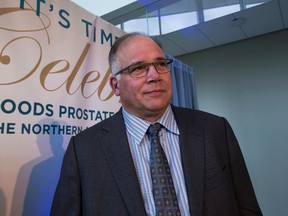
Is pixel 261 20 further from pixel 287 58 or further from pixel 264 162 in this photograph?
pixel 264 162

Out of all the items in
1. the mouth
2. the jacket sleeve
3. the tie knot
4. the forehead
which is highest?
the forehead

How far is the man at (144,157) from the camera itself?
29.5 inches

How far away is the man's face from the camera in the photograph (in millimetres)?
847

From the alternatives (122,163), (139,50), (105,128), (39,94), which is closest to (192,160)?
(122,163)

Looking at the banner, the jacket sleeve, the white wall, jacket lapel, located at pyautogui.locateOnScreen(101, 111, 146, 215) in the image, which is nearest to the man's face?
jacket lapel, located at pyautogui.locateOnScreen(101, 111, 146, 215)

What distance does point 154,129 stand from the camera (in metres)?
0.86

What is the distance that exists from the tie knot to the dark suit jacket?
0.29ft

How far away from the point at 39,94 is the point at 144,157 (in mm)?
632

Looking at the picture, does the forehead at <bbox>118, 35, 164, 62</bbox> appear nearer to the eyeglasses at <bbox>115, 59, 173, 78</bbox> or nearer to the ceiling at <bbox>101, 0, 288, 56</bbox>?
the eyeglasses at <bbox>115, 59, 173, 78</bbox>

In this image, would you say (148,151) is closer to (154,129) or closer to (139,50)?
(154,129)

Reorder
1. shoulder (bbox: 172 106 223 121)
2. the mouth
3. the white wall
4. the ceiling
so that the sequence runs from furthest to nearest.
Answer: the white wall
the ceiling
shoulder (bbox: 172 106 223 121)
the mouth

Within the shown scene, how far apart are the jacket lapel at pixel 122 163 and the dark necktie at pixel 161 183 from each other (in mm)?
59

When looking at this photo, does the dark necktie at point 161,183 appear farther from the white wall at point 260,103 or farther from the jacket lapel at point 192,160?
the white wall at point 260,103

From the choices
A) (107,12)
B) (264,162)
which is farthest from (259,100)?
(107,12)
